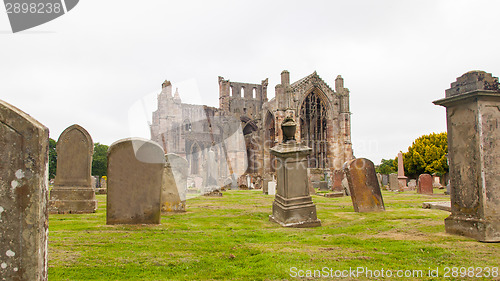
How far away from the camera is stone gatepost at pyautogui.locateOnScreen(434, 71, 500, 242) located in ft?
14.9

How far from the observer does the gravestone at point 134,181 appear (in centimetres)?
608

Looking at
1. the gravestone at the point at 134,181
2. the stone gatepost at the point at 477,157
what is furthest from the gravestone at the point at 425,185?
the gravestone at the point at 134,181

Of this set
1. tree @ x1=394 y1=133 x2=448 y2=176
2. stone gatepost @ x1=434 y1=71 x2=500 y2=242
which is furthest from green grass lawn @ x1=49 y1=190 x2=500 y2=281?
tree @ x1=394 y1=133 x2=448 y2=176

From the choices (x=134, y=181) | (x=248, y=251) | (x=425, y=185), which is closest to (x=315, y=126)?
(x=425, y=185)

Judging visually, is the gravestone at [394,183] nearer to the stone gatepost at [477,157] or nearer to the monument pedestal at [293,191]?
the monument pedestal at [293,191]

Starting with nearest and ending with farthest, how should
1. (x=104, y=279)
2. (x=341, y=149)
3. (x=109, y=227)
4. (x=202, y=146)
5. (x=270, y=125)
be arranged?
(x=104, y=279) < (x=109, y=227) < (x=341, y=149) < (x=270, y=125) < (x=202, y=146)

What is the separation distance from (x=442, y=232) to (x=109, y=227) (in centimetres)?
563

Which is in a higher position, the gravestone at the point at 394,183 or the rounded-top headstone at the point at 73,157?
the rounded-top headstone at the point at 73,157

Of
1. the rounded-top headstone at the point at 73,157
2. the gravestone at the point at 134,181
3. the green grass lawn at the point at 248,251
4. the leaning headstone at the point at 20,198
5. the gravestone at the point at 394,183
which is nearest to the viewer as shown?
the leaning headstone at the point at 20,198

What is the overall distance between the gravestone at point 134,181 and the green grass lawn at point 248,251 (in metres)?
0.31

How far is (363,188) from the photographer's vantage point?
859 centimetres

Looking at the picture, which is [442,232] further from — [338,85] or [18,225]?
[338,85]

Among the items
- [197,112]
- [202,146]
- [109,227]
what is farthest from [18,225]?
[197,112]

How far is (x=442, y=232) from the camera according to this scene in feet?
17.2
